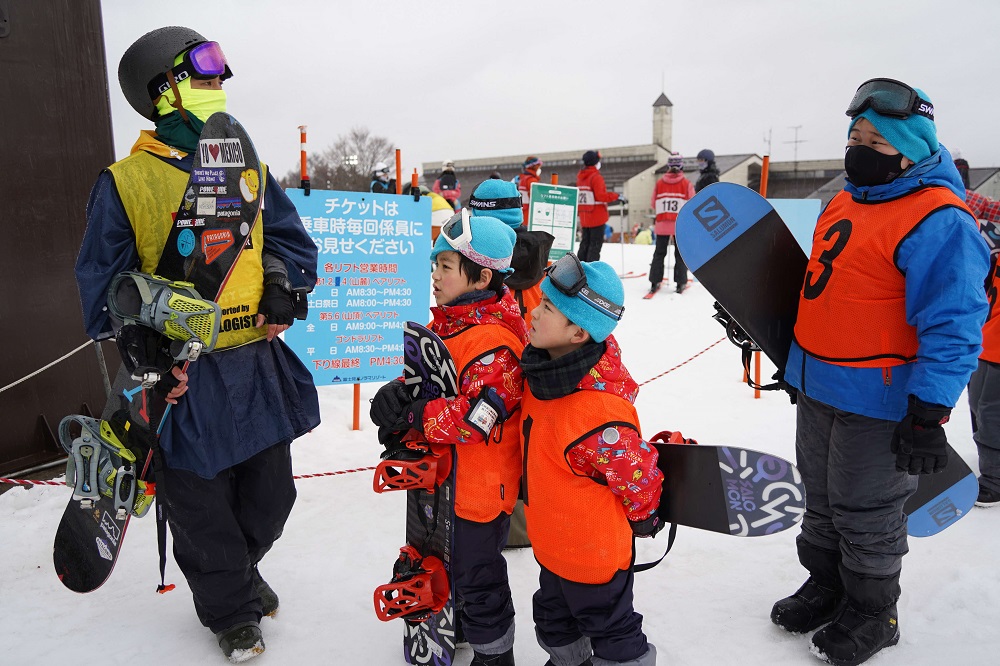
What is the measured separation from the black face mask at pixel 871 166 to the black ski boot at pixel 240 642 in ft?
9.13

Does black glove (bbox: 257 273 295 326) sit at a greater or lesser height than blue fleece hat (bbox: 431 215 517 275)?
A: lesser

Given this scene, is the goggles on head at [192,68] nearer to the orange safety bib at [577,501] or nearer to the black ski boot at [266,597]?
the orange safety bib at [577,501]

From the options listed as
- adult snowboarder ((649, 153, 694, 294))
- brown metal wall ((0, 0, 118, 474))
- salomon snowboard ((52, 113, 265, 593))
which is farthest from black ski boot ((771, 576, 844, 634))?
adult snowboarder ((649, 153, 694, 294))

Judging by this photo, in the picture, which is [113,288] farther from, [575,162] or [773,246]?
[575,162]

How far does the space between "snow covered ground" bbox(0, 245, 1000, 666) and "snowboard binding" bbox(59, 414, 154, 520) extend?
2.11 feet

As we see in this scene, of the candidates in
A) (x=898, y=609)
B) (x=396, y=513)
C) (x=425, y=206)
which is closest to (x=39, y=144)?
(x=425, y=206)

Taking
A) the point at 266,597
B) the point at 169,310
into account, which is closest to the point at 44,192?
the point at 169,310

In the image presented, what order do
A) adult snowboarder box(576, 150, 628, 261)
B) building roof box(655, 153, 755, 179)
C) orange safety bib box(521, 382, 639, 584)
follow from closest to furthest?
orange safety bib box(521, 382, 639, 584)
adult snowboarder box(576, 150, 628, 261)
building roof box(655, 153, 755, 179)

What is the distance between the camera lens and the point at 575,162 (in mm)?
41031

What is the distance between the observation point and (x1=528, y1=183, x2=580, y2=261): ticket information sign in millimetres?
8391

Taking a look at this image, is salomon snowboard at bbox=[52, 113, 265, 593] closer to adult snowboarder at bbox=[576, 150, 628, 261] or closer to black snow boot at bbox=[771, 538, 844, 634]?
black snow boot at bbox=[771, 538, 844, 634]

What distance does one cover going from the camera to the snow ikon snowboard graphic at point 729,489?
6.64 feet

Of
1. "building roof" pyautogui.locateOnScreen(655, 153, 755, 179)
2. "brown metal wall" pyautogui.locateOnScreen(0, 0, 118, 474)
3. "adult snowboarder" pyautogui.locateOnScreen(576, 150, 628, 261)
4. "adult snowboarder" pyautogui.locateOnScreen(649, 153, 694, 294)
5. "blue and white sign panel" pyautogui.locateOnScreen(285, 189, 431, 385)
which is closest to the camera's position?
"brown metal wall" pyautogui.locateOnScreen(0, 0, 118, 474)

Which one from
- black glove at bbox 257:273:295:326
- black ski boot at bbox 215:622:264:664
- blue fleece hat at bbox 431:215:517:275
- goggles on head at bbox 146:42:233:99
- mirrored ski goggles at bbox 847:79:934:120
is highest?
goggles on head at bbox 146:42:233:99
